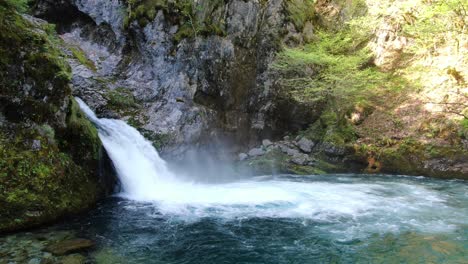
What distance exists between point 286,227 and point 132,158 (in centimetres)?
524

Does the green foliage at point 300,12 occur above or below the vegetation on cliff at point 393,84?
above

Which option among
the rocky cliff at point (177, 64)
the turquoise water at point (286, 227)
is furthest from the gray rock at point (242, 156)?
the turquoise water at point (286, 227)

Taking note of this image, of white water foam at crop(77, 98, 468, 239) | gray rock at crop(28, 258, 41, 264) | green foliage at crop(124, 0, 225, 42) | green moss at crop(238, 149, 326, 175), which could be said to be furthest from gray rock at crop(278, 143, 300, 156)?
gray rock at crop(28, 258, 41, 264)

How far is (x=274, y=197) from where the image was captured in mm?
9398

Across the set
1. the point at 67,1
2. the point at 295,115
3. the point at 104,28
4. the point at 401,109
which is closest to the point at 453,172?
the point at 401,109

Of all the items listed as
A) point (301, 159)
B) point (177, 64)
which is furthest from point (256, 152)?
point (177, 64)

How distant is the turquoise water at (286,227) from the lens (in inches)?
223

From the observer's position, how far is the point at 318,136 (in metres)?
15.2

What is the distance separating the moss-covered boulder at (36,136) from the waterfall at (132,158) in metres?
1.28

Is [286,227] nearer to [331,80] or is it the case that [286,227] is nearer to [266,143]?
[266,143]

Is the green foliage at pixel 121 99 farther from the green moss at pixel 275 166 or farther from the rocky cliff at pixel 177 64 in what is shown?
the green moss at pixel 275 166

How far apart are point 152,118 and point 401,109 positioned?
10587 millimetres

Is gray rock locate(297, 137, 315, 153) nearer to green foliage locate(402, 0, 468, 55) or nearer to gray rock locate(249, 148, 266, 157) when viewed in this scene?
gray rock locate(249, 148, 266, 157)

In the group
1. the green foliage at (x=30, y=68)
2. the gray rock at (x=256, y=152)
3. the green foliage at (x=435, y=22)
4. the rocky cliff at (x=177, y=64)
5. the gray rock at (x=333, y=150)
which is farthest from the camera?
the gray rock at (x=256, y=152)
